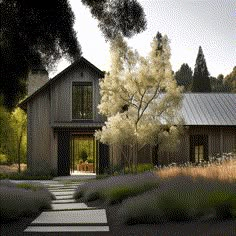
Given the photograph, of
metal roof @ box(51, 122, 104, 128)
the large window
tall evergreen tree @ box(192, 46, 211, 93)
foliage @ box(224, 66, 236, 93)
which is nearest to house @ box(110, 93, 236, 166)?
metal roof @ box(51, 122, 104, 128)

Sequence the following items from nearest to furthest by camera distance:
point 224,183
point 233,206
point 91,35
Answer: point 91,35 < point 233,206 < point 224,183

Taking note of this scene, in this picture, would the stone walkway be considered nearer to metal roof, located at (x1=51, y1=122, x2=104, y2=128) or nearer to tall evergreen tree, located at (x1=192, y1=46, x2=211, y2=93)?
metal roof, located at (x1=51, y1=122, x2=104, y2=128)

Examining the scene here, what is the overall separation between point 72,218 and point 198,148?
1629 cm

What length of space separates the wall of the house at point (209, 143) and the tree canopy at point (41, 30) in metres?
17.1

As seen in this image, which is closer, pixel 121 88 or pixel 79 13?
pixel 79 13

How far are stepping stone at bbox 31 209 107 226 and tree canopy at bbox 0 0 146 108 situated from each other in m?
2.44

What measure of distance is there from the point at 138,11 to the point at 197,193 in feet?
9.86

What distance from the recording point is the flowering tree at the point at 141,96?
17.1 meters

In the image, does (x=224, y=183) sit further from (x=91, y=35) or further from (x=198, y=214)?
(x=91, y=35)

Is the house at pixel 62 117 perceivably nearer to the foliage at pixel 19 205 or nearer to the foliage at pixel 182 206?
the foliage at pixel 19 205

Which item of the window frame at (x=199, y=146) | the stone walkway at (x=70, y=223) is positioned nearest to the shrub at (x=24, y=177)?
the window frame at (x=199, y=146)

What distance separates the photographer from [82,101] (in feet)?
69.1

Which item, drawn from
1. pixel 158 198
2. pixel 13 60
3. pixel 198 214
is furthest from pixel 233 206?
pixel 13 60

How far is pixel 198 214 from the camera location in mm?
5688
